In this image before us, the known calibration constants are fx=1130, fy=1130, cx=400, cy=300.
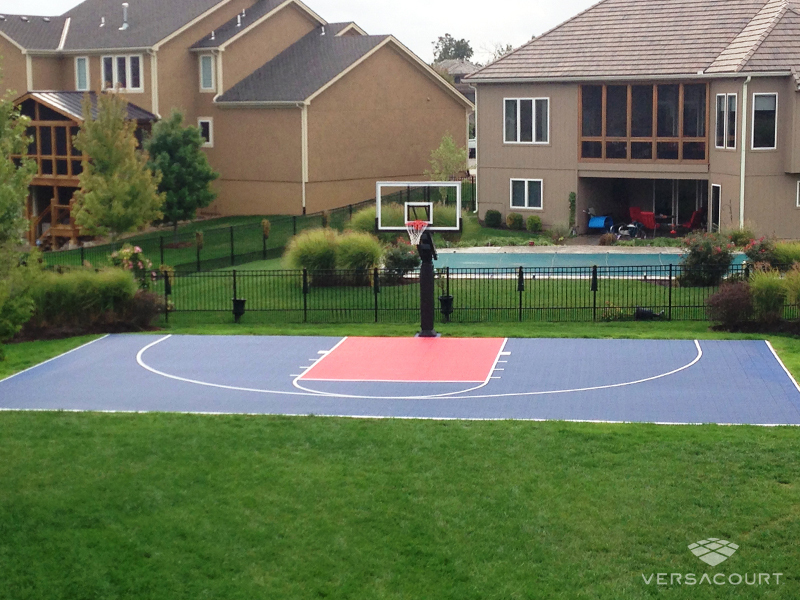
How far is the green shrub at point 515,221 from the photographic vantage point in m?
42.7

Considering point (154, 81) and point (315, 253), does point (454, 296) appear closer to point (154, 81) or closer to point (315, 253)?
point (315, 253)

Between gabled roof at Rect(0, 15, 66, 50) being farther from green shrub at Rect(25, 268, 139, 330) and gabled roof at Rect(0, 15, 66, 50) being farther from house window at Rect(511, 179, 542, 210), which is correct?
green shrub at Rect(25, 268, 139, 330)

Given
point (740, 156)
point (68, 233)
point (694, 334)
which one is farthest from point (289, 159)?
point (694, 334)

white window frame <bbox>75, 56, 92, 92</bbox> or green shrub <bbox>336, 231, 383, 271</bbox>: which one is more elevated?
white window frame <bbox>75, 56, 92, 92</bbox>

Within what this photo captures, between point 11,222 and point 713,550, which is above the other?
point 11,222

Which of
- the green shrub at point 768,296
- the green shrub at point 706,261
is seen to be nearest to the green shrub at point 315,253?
the green shrub at point 706,261

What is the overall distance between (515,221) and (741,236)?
987 cm

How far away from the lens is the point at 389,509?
41.8 ft

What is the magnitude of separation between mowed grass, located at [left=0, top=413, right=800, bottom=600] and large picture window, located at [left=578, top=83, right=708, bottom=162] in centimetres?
2524

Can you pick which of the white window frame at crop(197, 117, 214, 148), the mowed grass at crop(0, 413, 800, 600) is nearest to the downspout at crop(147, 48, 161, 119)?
the white window frame at crop(197, 117, 214, 148)

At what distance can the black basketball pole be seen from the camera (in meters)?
24.0

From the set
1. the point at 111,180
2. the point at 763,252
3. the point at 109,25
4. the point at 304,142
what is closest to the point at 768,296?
the point at 763,252

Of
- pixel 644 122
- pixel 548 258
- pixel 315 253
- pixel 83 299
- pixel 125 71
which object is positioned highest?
pixel 125 71

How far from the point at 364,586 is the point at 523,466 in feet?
12.2
